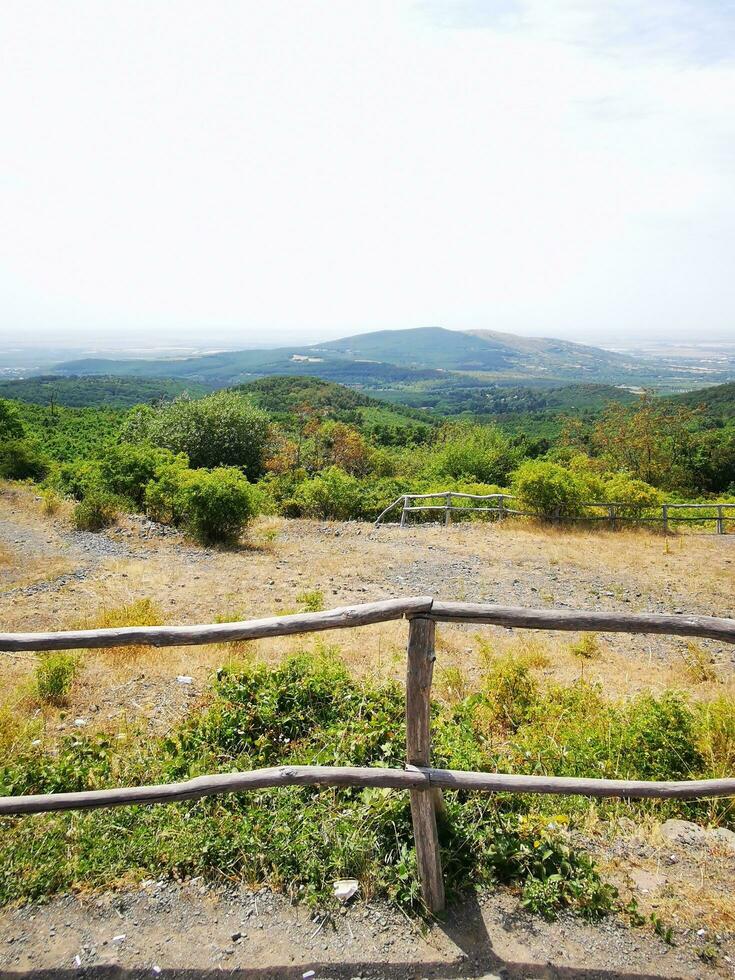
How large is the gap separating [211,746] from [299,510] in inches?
721

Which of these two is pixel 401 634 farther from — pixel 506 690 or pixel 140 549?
pixel 140 549

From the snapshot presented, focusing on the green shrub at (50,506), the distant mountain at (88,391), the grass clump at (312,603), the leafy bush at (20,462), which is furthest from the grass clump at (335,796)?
the distant mountain at (88,391)

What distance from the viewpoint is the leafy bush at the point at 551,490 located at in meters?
15.3

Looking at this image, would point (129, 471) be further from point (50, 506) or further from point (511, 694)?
point (511, 694)

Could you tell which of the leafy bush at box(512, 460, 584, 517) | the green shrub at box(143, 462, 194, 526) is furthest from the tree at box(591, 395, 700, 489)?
the green shrub at box(143, 462, 194, 526)

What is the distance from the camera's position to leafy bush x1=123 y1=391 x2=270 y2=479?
121 ft

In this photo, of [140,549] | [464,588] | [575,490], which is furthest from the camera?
[575,490]

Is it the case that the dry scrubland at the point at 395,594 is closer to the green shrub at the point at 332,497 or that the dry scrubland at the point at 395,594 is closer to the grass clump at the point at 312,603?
the grass clump at the point at 312,603

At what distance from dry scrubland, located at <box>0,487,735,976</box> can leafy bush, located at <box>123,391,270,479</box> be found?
2037 cm

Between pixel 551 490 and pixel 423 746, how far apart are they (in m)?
13.6

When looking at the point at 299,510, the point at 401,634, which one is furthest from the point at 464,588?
the point at 299,510

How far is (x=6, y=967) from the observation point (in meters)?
2.40

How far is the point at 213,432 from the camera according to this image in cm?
3753

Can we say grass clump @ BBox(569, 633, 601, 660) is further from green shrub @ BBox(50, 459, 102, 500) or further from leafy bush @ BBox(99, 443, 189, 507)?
leafy bush @ BBox(99, 443, 189, 507)
